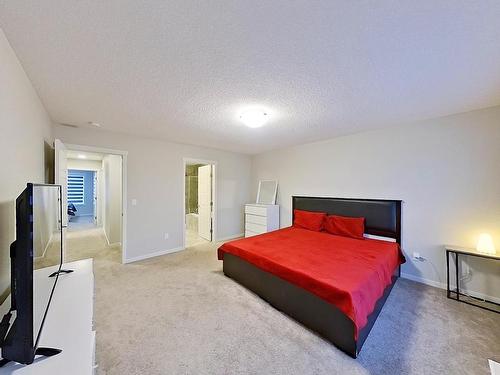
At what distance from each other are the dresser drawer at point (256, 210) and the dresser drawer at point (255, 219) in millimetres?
76

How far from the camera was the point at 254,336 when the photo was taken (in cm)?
189

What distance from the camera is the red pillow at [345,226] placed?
341cm

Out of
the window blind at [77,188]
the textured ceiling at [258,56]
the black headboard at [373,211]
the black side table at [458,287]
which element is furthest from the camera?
the window blind at [77,188]

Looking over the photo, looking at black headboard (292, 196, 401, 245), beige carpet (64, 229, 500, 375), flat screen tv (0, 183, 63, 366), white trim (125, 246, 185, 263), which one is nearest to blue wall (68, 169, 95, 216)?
white trim (125, 246, 185, 263)

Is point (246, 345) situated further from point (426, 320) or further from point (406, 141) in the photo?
point (406, 141)

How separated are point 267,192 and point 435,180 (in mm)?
3259

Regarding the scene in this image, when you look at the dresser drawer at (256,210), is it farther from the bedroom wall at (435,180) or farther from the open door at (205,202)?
the bedroom wall at (435,180)

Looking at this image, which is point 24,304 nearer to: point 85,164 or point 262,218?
point 262,218

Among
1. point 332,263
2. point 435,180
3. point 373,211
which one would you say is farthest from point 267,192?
point 435,180

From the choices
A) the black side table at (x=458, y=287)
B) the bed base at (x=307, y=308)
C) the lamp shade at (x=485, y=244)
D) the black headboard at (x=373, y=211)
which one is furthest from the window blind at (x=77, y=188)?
the lamp shade at (x=485, y=244)

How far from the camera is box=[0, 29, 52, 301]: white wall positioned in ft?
4.24

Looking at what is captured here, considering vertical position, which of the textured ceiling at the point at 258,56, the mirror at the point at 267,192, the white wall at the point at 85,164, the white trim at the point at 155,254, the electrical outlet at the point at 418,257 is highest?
the textured ceiling at the point at 258,56

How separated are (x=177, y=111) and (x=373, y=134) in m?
3.16

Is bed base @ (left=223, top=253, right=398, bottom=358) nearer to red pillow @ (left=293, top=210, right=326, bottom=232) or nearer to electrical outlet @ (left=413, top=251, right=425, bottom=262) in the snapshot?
electrical outlet @ (left=413, top=251, right=425, bottom=262)
